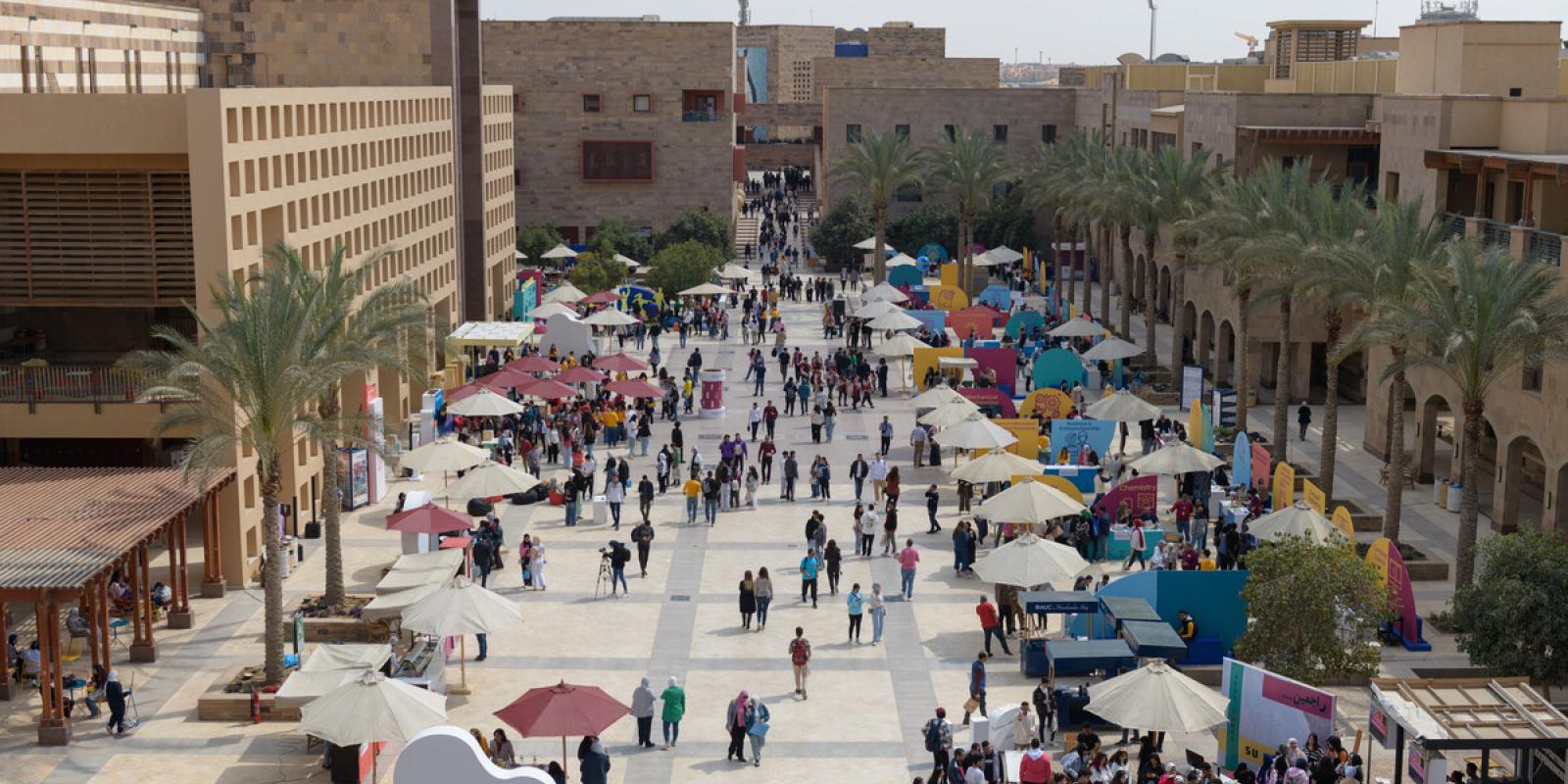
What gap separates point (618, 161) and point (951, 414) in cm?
5001

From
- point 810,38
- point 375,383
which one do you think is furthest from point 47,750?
point 810,38

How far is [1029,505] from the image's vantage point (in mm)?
34812

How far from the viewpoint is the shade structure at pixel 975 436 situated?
40812mm

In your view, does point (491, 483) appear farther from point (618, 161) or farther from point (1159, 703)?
point (618, 161)

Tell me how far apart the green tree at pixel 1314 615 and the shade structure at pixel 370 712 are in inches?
506

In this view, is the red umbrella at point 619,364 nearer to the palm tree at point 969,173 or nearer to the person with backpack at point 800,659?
the person with backpack at point 800,659

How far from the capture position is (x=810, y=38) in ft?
630

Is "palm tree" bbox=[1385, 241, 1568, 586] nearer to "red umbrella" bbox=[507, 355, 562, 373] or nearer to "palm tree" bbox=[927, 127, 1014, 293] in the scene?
"red umbrella" bbox=[507, 355, 562, 373]

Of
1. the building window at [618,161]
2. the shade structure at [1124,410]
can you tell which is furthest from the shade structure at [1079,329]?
the building window at [618,161]

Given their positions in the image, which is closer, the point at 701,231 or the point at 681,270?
the point at 681,270

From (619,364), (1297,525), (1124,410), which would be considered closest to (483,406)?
(619,364)

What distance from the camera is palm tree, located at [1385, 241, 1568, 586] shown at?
31484 mm

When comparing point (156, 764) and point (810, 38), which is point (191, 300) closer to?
point (156, 764)

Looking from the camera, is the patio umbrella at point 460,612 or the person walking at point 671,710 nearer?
the person walking at point 671,710
